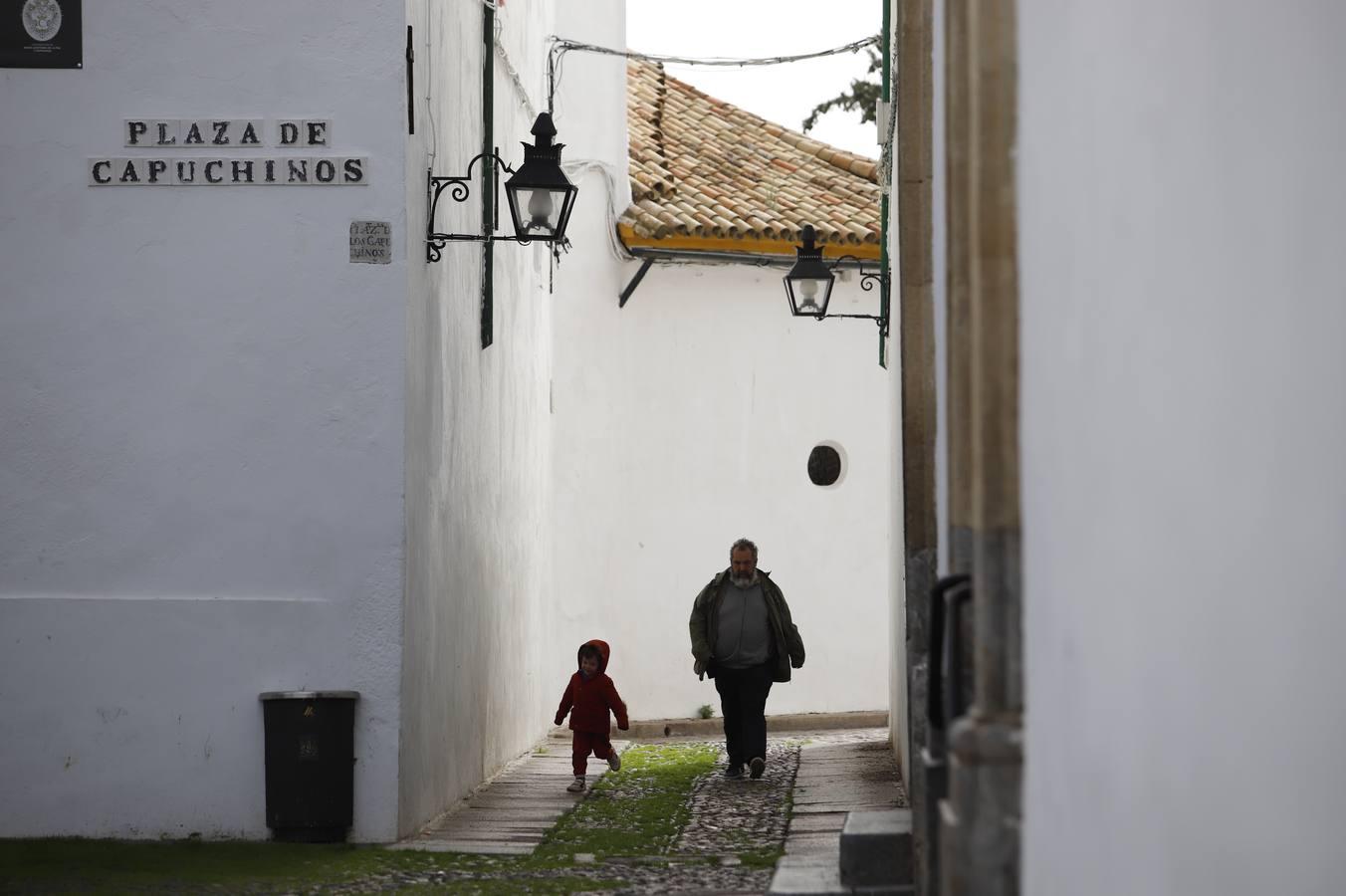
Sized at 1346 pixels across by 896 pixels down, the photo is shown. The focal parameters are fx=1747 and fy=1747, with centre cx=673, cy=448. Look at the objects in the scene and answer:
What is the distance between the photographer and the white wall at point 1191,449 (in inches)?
64.9

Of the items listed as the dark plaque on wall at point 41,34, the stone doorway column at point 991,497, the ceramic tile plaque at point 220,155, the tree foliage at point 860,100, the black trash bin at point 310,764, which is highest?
the tree foliage at point 860,100

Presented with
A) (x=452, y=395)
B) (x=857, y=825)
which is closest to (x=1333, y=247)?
(x=857, y=825)

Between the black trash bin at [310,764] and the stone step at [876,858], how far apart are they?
2.92 m

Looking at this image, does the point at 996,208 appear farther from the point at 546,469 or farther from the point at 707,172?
the point at 707,172

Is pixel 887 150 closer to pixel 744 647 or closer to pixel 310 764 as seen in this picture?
pixel 744 647

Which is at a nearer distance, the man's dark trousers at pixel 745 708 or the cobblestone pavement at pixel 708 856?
the cobblestone pavement at pixel 708 856

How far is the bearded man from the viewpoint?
37.3 ft

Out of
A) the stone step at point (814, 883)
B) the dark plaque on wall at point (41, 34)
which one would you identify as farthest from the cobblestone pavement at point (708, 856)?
the dark plaque on wall at point (41, 34)

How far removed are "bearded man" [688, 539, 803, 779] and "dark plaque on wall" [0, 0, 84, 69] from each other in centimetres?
512

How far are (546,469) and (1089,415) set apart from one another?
43.5 feet

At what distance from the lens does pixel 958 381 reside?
177 inches

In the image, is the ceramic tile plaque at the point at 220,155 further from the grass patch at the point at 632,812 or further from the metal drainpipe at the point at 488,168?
the grass patch at the point at 632,812

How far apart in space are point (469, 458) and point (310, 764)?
314cm

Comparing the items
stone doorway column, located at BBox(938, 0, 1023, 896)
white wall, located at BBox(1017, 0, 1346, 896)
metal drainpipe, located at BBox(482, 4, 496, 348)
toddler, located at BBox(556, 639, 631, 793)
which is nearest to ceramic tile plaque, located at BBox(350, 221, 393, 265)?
metal drainpipe, located at BBox(482, 4, 496, 348)
